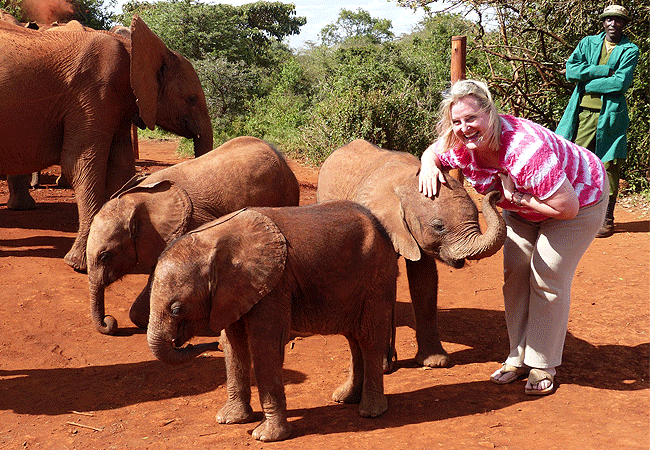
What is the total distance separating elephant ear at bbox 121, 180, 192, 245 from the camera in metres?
5.83

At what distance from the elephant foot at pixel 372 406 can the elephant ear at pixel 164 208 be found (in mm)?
2302

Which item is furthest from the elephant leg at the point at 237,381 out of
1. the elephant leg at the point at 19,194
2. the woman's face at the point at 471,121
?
the elephant leg at the point at 19,194

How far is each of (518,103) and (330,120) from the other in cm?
364

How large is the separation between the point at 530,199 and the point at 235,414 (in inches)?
90.0

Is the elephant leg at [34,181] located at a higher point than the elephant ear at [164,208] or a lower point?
lower

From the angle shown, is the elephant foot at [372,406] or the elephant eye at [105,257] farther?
the elephant eye at [105,257]

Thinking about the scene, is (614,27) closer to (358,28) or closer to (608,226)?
(608,226)

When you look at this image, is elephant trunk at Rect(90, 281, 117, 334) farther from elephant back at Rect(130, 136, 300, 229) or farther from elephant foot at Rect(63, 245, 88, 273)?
elephant foot at Rect(63, 245, 88, 273)

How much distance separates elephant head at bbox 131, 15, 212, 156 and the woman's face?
14.4ft

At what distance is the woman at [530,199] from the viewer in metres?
4.18

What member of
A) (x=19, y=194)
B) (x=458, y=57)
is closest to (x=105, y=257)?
(x=19, y=194)

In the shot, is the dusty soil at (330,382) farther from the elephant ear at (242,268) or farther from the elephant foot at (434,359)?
the elephant ear at (242,268)

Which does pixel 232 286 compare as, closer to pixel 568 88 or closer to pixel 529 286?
pixel 529 286

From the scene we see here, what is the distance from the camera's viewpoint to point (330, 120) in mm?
13703
